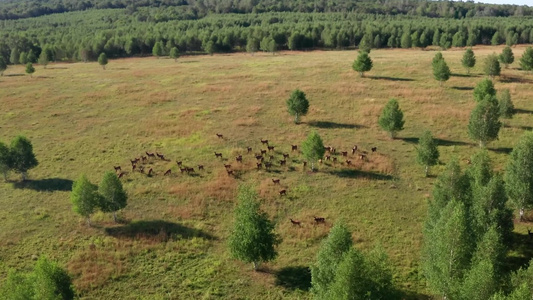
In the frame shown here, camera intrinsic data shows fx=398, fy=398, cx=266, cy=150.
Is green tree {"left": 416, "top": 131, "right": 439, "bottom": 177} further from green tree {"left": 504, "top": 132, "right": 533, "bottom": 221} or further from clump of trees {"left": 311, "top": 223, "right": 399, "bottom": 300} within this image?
clump of trees {"left": 311, "top": 223, "right": 399, "bottom": 300}

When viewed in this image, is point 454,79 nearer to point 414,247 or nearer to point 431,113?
point 431,113

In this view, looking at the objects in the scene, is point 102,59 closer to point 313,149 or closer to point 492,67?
point 313,149

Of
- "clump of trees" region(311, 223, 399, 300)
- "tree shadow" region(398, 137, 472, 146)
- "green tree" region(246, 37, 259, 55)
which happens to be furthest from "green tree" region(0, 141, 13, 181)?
"green tree" region(246, 37, 259, 55)

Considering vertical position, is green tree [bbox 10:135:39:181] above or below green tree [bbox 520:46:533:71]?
below

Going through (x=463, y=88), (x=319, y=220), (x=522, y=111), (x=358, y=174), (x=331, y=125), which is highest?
(x=463, y=88)

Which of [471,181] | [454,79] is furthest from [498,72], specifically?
[471,181]

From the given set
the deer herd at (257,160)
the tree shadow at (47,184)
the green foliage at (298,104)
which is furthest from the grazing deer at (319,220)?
the green foliage at (298,104)

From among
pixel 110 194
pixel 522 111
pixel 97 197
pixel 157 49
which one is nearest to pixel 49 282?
pixel 97 197

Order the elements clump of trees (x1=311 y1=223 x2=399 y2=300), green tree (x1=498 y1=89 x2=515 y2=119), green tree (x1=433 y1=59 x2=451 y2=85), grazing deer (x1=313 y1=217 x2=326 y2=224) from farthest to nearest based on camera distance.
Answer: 1. green tree (x1=433 y1=59 x2=451 y2=85)
2. green tree (x1=498 y1=89 x2=515 y2=119)
3. grazing deer (x1=313 y1=217 x2=326 y2=224)
4. clump of trees (x1=311 y1=223 x2=399 y2=300)

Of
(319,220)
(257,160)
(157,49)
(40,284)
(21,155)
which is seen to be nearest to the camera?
(40,284)
